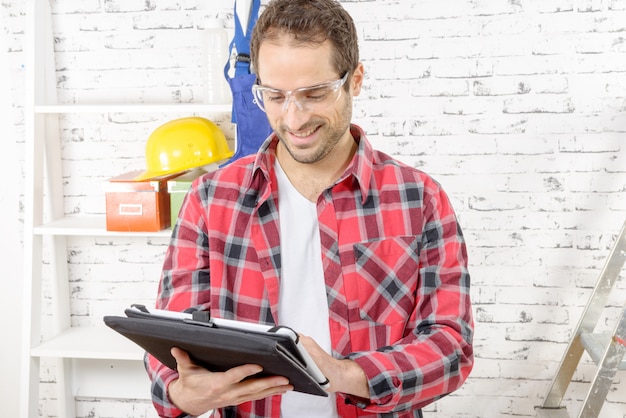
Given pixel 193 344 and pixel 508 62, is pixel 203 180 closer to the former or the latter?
pixel 193 344

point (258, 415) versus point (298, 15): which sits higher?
point (298, 15)

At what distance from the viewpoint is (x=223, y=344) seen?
123 cm

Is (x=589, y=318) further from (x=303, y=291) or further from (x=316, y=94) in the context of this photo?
(x=316, y=94)

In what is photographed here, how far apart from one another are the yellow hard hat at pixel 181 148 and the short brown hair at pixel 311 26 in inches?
37.9

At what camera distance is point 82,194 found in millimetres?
3021

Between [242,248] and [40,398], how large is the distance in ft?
6.36

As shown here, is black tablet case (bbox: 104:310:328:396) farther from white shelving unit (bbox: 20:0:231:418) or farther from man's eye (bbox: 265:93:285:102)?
white shelving unit (bbox: 20:0:231:418)

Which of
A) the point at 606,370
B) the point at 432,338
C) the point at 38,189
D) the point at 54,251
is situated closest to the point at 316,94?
the point at 432,338

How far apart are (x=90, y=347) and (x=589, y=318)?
1795mm

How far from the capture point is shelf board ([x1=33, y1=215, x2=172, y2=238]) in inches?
104

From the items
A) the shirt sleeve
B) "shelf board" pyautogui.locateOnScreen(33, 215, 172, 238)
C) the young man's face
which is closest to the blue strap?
"shelf board" pyautogui.locateOnScreen(33, 215, 172, 238)

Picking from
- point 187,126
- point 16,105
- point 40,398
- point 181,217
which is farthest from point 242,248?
point 40,398

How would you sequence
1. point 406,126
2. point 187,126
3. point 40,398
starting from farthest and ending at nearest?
point 40,398
point 406,126
point 187,126

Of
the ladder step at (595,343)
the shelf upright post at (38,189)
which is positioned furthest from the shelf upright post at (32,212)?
the ladder step at (595,343)
